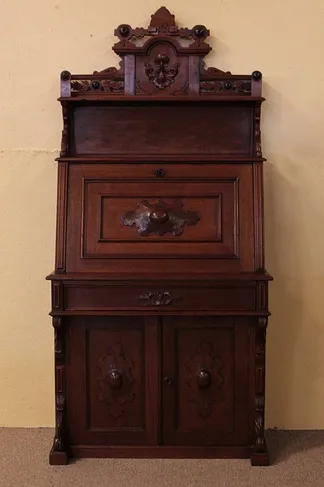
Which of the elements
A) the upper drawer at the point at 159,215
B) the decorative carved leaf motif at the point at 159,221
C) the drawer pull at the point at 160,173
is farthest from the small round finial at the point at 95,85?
the decorative carved leaf motif at the point at 159,221

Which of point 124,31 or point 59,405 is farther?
point 124,31

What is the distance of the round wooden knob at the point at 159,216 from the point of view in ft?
7.87

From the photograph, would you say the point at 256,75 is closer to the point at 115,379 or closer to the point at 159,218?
the point at 159,218

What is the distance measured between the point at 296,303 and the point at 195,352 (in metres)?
0.61

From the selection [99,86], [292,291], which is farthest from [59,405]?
[99,86]

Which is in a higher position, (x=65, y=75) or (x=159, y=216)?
(x=65, y=75)

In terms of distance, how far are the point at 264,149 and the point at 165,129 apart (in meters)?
0.49

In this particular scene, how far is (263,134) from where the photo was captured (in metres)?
2.66

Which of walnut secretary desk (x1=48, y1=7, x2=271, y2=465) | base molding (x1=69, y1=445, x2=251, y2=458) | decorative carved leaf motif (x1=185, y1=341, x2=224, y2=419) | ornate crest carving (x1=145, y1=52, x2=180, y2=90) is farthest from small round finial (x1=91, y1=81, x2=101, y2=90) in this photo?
base molding (x1=69, y1=445, x2=251, y2=458)

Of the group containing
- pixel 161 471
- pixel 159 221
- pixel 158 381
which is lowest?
pixel 161 471

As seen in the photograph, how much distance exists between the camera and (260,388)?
2.40m

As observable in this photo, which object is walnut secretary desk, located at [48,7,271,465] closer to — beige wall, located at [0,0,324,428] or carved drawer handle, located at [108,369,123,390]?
carved drawer handle, located at [108,369,123,390]

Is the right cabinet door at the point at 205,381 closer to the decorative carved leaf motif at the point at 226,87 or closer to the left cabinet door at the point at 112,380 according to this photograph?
the left cabinet door at the point at 112,380

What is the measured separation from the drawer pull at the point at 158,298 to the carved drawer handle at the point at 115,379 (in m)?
0.35
